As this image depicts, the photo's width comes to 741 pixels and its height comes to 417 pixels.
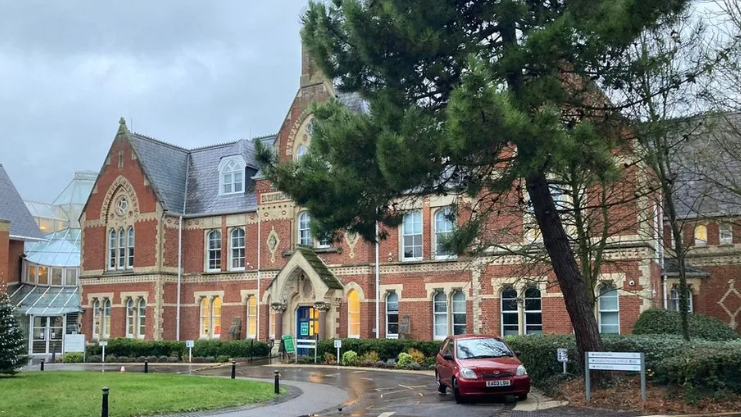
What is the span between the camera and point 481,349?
16.5 meters

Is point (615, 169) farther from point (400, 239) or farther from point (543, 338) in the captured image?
point (400, 239)

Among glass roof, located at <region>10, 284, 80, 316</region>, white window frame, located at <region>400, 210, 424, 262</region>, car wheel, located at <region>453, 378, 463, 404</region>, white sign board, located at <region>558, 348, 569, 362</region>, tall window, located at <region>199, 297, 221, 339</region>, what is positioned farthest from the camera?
glass roof, located at <region>10, 284, 80, 316</region>

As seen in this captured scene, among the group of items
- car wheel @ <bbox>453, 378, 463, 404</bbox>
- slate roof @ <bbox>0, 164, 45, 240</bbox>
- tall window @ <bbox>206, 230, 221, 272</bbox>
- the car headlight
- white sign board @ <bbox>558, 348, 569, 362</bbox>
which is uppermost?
slate roof @ <bbox>0, 164, 45, 240</bbox>

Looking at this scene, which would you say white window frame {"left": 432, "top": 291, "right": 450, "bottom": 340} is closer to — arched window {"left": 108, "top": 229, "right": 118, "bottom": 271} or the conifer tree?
the conifer tree

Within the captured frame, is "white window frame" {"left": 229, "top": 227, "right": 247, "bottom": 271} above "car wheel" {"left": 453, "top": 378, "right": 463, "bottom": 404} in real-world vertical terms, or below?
above

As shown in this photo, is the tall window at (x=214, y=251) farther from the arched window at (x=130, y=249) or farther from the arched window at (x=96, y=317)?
the arched window at (x=96, y=317)

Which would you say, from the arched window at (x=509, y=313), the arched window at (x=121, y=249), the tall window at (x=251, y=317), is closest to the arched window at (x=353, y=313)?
the tall window at (x=251, y=317)

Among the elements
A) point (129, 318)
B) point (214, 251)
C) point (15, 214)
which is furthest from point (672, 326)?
point (15, 214)

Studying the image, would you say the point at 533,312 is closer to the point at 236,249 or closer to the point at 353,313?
the point at 353,313

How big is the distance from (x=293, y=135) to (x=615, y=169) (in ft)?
77.4

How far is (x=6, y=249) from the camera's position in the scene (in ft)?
135

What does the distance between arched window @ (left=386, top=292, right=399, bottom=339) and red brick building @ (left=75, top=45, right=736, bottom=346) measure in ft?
0.32

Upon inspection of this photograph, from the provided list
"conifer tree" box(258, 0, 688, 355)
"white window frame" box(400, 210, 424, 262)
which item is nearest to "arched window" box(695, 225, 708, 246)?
"white window frame" box(400, 210, 424, 262)

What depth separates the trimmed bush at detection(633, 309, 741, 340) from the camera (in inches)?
900
